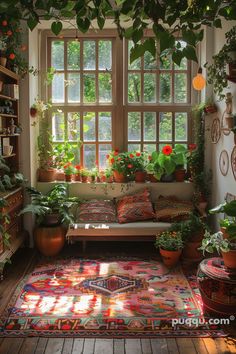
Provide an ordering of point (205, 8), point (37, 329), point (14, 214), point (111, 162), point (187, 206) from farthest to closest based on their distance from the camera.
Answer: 1. point (111, 162)
2. point (187, 206)
3. point (14, 214)
4. point (37, 329)
5. point (205, 8)

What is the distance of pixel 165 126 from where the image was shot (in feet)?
19.4

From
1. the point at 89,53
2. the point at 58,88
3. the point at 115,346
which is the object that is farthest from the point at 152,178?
the point at 115,346

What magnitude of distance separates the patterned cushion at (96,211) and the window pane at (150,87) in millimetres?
1734

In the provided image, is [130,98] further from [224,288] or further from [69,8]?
[69,8]

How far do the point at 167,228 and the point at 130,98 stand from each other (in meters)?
2.13

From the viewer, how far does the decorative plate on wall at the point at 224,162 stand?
15.6 feet

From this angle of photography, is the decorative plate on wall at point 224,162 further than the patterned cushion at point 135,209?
No

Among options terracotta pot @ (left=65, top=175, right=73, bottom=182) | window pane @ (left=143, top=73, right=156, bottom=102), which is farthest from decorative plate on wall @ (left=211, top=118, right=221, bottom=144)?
terracotta pot @ (left=65, top=175, right=73, bottom=182)

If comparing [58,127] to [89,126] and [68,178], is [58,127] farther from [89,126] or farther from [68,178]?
[68,178]

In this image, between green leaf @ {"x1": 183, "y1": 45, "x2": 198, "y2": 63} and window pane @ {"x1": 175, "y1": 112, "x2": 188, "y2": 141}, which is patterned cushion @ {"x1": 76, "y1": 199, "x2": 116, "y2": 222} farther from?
green leaf @ {"x1": 183, "y1": 45, "x2": 198, "y2": 63}

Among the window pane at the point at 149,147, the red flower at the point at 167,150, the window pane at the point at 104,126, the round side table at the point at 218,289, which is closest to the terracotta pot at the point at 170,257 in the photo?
the round side table at the point at 218,289

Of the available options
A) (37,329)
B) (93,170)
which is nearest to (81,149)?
(93,170)

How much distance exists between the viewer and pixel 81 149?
5926 millimetres

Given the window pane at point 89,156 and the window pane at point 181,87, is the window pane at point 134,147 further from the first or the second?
the window pane at point 181,87
